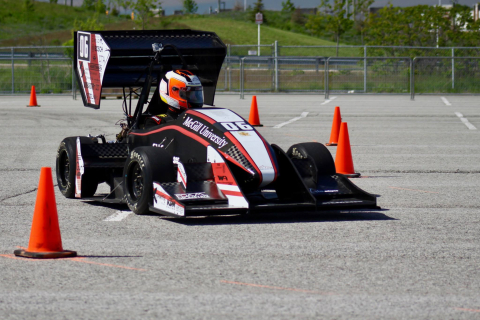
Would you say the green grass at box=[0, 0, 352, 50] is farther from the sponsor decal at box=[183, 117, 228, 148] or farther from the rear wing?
the sponsor decal at box=[183, 117, 228, 148]

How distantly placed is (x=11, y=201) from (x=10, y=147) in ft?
20.8

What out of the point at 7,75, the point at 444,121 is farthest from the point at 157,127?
the point at 7,75

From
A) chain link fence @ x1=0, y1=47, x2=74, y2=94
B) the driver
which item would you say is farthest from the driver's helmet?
chain link fence @ x1=0, y1=47, x2=74, y2=94

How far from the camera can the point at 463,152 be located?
14.2 metres

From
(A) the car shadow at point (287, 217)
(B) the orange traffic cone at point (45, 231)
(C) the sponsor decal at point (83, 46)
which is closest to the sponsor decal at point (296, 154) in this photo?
(A) the car shadow at point (287, 217)

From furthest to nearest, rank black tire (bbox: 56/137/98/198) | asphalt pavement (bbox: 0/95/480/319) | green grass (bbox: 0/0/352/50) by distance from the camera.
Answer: green grass (bbox: 0/0/352/50) → black tire (bbox: 56/137/98/198) → asphalt pavement (bbox: 0/95/480/319)

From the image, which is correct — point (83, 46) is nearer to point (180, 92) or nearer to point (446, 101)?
point (180, 92)

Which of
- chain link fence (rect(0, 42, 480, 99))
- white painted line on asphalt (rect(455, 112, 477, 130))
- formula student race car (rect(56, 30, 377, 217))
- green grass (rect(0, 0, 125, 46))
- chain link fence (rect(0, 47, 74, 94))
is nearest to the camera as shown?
formula student race car (rect(56, 30, 377, 217))

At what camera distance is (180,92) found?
8.83 meters

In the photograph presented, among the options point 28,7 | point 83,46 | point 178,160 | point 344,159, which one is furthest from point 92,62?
point 28,7

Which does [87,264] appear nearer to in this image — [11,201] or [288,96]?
[11,201]

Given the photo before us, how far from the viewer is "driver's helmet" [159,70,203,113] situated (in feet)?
29.0

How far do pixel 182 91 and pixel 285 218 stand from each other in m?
1.91

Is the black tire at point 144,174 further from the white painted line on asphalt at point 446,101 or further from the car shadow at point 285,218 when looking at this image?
the white painted line on asphalt at point 446,101
